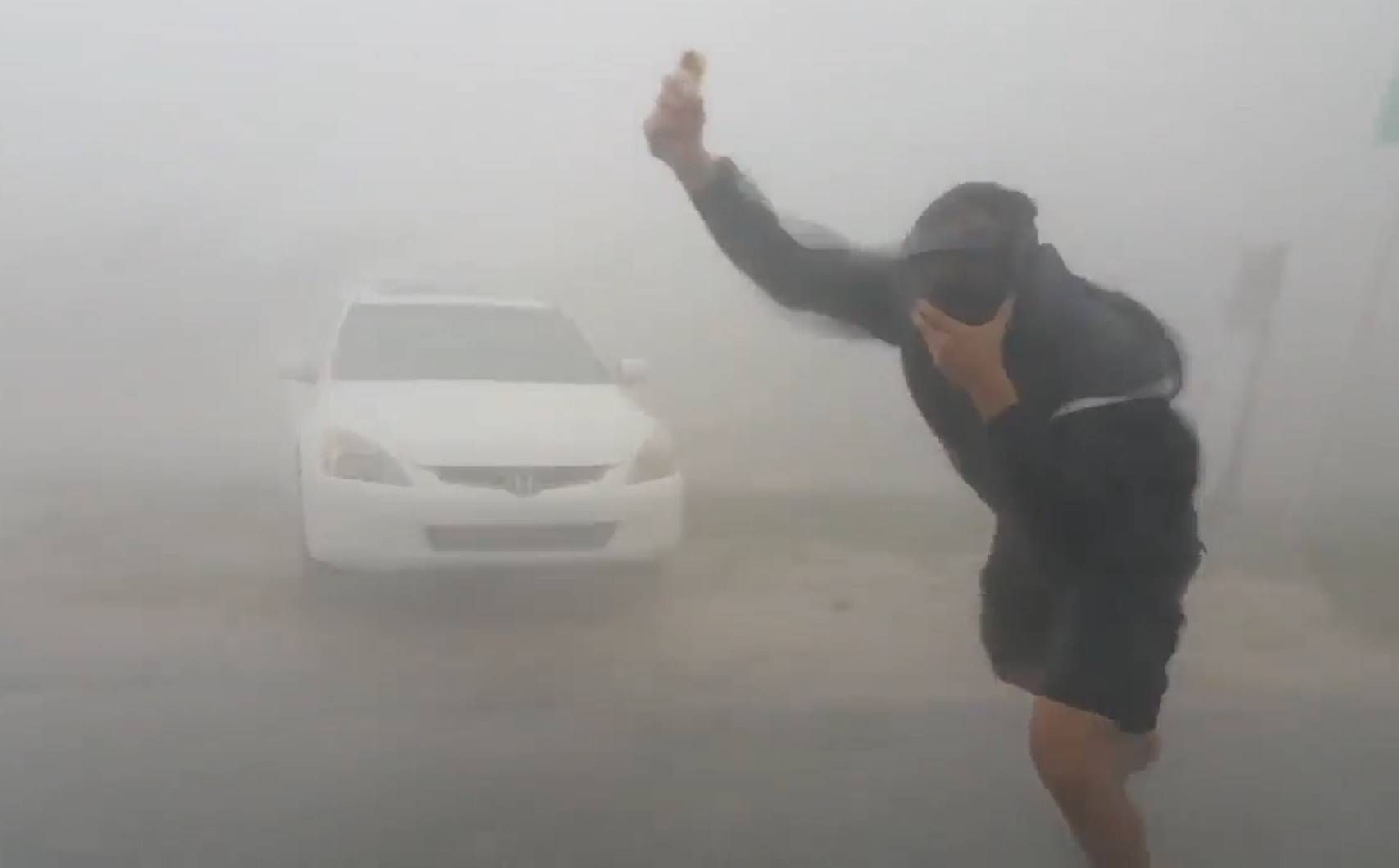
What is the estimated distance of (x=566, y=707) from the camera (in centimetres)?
142

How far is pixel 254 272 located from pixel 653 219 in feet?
1.65

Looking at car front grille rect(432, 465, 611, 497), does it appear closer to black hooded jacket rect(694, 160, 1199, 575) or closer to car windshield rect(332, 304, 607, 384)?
car windshield rect(332, 304, 607, 384)

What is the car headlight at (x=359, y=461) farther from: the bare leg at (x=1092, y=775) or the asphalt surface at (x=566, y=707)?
the bare leg at (x=1092, y=775)

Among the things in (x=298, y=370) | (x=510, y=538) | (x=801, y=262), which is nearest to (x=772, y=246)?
(x=801, y=262)

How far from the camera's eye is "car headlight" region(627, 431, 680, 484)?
1364mm

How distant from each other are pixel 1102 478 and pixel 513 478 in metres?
0.74

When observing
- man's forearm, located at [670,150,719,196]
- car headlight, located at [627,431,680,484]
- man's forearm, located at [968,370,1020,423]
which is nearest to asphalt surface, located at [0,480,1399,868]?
car headlight, located at [627,431,680,484]

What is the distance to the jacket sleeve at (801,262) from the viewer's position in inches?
53.4

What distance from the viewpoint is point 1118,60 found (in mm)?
1381

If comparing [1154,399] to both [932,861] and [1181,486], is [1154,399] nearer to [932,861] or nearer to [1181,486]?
[1181,486]

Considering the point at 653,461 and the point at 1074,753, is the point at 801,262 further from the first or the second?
the point at 1074,753

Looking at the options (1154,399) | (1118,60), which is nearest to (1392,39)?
(1118,60)

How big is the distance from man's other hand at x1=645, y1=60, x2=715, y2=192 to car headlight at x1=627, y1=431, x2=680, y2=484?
330 millimetres

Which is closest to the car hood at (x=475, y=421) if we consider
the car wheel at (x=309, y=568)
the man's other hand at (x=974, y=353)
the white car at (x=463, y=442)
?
the white car at (x=463, y=442)
